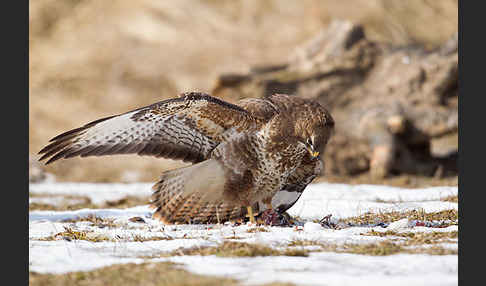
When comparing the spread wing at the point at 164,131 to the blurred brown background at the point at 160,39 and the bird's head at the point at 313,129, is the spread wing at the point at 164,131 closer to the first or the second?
the bird's head at the point at 313,129

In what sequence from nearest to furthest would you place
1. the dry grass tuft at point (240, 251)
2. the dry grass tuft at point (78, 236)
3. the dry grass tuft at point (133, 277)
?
the dry grass tuft at point (133, 277), the dry grass tuft at point (240, 251), the dry grass tuft at point (78, 236)

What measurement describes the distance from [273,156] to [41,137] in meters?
18.5

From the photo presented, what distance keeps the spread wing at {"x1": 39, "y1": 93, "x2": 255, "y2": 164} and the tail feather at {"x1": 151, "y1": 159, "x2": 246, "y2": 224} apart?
18 centimetres

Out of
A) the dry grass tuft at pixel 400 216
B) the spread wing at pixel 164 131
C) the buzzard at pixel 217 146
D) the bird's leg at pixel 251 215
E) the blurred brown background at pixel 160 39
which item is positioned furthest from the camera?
the blurred brown background at pixel 160 39

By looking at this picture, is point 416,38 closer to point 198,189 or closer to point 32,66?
point 32,66

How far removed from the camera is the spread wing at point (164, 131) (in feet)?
17.6

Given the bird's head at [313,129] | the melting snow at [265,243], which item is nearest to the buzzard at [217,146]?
the bird's head at [313,129]

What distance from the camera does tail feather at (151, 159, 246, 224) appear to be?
19.1ft

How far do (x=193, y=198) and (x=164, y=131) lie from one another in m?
0.73

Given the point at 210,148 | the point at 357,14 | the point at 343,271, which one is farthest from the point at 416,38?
the point at 343,271

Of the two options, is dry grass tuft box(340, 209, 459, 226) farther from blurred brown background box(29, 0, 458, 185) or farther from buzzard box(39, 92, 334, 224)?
blurred brown background box(29, 0, 458, 185)

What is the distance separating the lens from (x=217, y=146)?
19.0ft

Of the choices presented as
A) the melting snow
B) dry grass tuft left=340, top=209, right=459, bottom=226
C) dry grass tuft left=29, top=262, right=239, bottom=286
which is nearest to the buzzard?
the melting snow

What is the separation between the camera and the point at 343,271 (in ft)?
11.5
